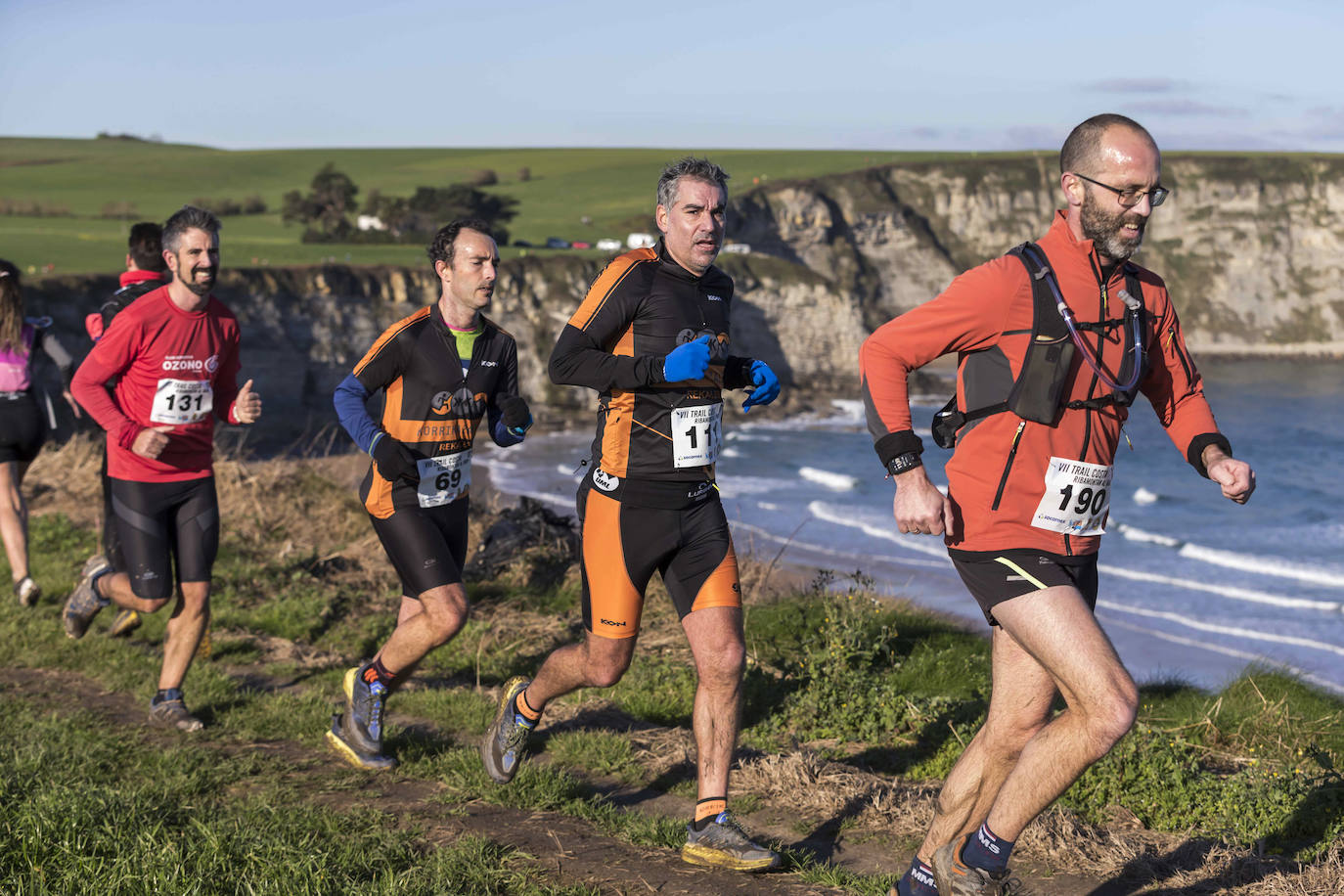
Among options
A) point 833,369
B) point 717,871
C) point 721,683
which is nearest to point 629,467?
point 721,683

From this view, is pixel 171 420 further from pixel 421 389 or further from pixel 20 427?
pixel 20 427

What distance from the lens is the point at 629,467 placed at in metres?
4.95

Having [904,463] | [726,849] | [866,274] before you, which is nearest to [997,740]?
[904,463]

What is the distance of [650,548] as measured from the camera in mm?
4914

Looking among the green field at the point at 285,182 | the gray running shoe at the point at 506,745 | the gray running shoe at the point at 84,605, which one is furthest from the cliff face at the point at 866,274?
the gray running shoe at the point at 506,745

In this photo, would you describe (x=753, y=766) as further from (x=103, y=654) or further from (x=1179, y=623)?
(x=1179, y=623)

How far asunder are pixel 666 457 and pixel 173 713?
3105 mm

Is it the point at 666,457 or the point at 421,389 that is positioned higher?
the point at 421,389

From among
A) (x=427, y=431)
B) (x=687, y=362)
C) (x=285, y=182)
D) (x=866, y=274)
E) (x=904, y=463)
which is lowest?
(x=427, y=431)

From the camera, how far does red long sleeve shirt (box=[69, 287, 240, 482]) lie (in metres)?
6.39

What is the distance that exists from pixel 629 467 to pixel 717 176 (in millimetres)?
1238

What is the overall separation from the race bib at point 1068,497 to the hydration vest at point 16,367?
7439mm

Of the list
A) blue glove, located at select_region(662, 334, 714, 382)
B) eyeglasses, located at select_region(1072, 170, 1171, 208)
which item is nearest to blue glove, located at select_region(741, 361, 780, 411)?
blue glove, located at select_region(662, 334, 714, 382)

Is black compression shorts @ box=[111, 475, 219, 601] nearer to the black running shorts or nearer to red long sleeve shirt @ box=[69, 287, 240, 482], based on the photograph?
red long sleeve shirt @ box=[69, 287, 240, 482]
